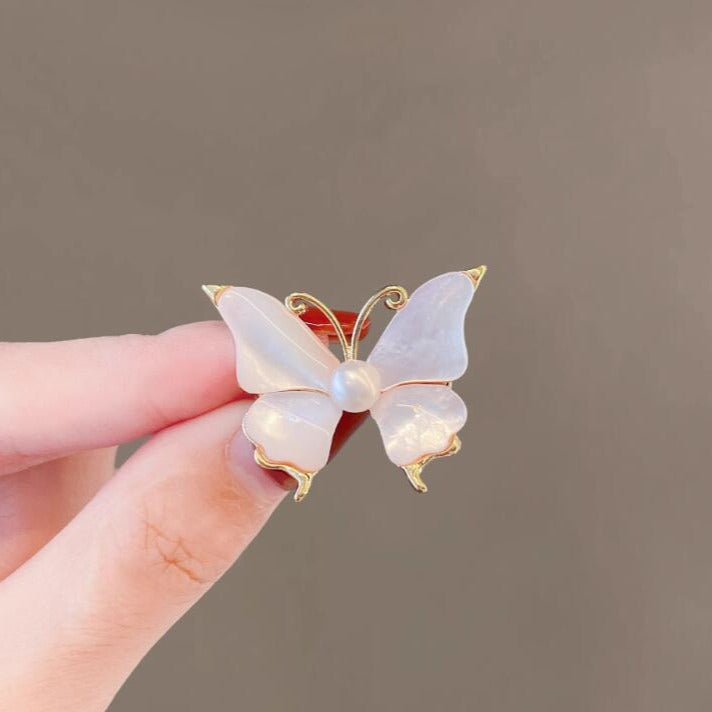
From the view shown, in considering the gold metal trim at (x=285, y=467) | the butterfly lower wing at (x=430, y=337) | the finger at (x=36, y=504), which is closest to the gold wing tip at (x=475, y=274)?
the butterfly lower wing at (x=430, y=337)

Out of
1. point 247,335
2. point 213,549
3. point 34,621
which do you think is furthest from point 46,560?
point 247,335

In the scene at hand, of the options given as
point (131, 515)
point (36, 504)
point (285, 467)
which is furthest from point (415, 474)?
point (36, 504)

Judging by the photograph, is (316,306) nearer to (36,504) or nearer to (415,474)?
(415,474)

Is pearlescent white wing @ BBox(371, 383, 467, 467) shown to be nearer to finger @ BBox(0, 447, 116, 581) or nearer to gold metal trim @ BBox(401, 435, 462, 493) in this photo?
gold metal trim @ BBox(401, 435, 462, 493)

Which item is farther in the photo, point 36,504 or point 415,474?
point 36,504

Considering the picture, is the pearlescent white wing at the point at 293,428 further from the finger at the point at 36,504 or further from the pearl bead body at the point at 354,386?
the finger at the point at 36,504

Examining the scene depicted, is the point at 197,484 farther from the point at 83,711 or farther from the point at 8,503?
the point at 8,503
